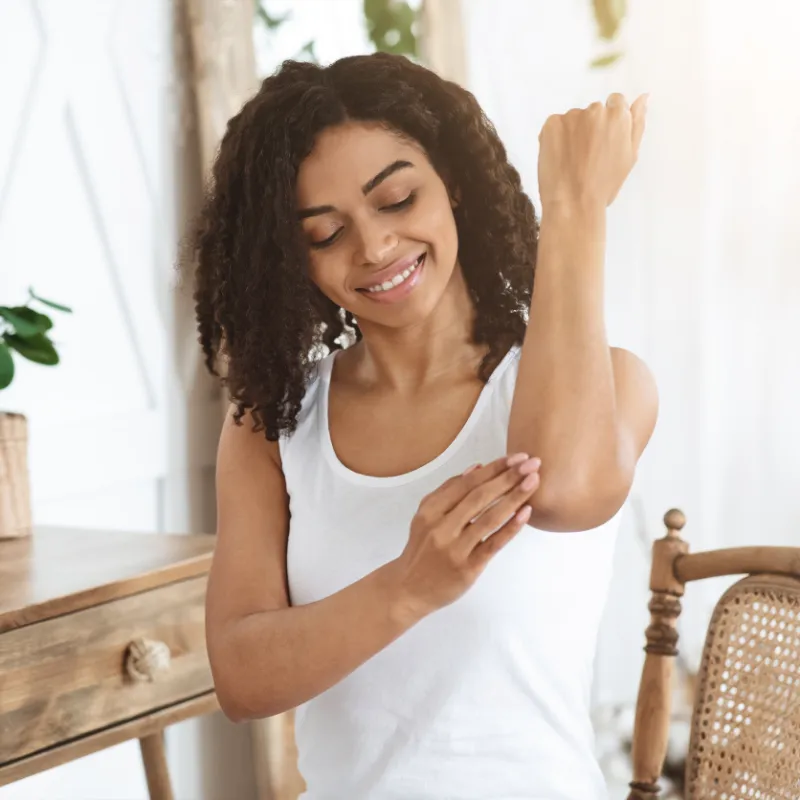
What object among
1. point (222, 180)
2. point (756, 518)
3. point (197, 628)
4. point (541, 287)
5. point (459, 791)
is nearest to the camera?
point (541, 287)

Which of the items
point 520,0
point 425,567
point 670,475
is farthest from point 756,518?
point 425,567

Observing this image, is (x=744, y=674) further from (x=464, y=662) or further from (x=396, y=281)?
(x=396, y=281)

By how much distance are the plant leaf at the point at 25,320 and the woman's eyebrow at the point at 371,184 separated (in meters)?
0.56

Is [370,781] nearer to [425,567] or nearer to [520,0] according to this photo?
[425,567]

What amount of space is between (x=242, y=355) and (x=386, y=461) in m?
0.18

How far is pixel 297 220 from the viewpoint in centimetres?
105

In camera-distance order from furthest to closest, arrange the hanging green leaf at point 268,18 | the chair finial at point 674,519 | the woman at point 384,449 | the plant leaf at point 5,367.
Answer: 1. the hanging green leaf at point 268,18
2. the plant leaf at point 5,367
3. the chair finial at point 674,519
4. the woman at point 384,449

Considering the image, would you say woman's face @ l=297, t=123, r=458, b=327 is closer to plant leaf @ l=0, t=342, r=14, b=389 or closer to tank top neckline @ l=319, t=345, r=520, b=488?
tank top neckline @ l=319, t=345, r=520, b=488

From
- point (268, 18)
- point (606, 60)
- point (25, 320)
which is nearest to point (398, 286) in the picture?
point (25, 320)

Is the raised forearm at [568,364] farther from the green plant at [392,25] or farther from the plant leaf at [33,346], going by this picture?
the green plant at [392,25]

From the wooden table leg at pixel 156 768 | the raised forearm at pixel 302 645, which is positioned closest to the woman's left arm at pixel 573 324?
the raised forearm at pixel 302 645

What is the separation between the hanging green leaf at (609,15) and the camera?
7.10ft

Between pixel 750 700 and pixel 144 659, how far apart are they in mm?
626

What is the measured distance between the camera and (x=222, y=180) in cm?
112
